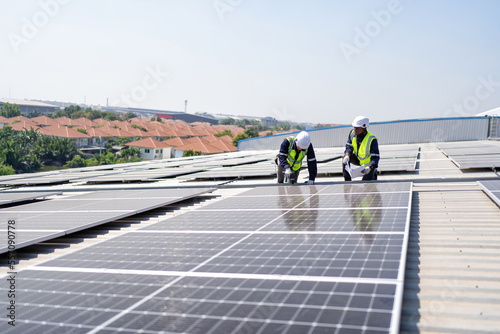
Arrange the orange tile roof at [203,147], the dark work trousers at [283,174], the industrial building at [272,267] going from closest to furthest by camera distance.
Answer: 1. the industrial building at [272,267]
2. the dark work trousers at [283,174]
3. the orange tile roof at [203,147]

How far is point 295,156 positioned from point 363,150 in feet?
6.05

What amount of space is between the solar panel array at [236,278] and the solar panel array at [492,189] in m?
1.88

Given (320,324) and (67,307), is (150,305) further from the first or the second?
(320,324)

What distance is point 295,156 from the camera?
12086mm

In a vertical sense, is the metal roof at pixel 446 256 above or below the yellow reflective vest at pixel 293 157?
below

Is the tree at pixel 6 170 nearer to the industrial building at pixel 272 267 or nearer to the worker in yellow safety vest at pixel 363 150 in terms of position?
the industrial building at pixel 272 267

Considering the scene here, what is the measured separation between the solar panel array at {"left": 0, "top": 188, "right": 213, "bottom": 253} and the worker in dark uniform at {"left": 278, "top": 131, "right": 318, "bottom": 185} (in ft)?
7.88

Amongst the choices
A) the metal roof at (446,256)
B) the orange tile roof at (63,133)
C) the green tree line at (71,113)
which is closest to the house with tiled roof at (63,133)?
the orange tile roof at (63,133)

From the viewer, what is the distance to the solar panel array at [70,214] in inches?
266

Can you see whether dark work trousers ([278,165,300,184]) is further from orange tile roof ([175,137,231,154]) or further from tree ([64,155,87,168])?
tree ([64,155,87,168])

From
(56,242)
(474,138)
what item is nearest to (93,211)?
(56,242)

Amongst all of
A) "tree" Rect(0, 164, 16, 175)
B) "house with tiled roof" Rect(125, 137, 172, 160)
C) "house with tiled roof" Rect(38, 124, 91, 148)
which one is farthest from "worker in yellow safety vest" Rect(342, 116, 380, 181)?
"house with tiled roof" Rect(38, 124, 91, 148)

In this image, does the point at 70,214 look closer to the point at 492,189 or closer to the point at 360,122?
the point at 360,122

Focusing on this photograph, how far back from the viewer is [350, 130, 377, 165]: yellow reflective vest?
1144 cm
